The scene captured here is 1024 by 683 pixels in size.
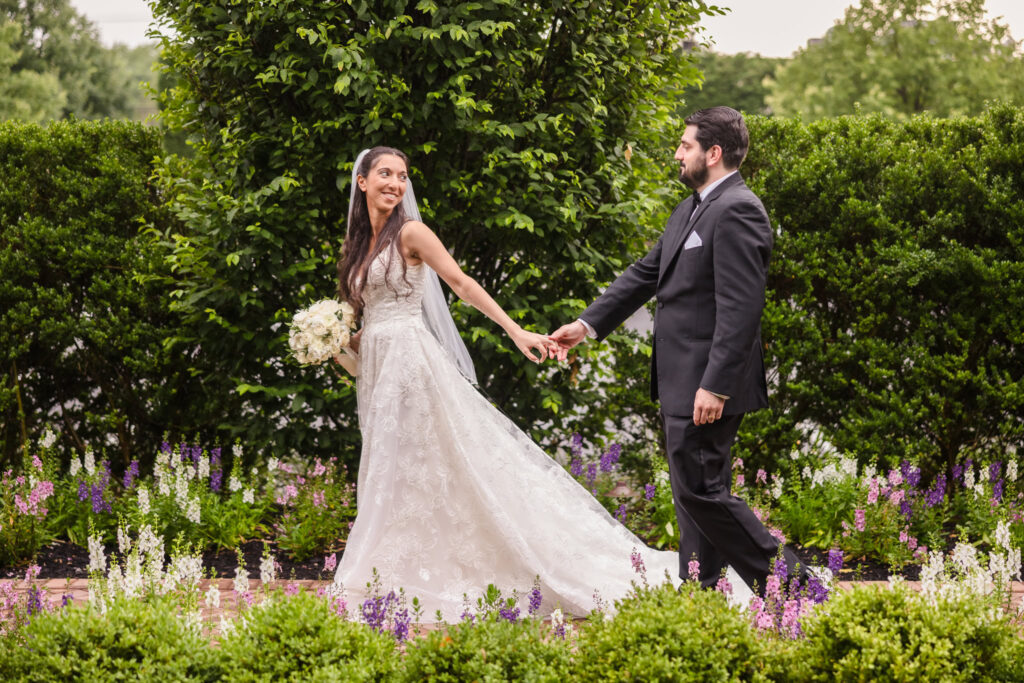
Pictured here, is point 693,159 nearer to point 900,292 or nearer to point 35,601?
point 900,292

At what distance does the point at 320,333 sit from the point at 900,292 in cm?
369

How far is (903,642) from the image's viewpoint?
296cm

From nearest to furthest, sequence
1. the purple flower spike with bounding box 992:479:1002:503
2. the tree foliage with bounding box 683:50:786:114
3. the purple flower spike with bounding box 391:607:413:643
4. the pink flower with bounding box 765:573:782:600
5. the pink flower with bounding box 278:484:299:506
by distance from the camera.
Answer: the purple flower spike with bounding box 391:607:413:643, the pink flower with bounding box 765:573:782:600, the purple flower spike with bounding box 992:479:1002:503, the pink flower with bounding box 278:484:299:506, the tree foliage with bounding box 683:50:786:114

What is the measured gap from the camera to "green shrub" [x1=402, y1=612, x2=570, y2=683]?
2949 mm

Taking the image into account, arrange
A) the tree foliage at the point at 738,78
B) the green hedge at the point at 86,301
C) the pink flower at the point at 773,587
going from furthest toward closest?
the tree foliage at the point at 738,78 < the green hedge at the point at 86,301 < the pink flower at the point at 773,587

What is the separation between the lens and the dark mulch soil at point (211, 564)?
17.2 feet

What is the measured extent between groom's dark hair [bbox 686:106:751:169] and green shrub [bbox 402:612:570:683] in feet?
6.97

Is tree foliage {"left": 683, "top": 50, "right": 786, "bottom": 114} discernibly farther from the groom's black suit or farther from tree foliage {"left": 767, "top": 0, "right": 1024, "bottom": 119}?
the groom's black suit

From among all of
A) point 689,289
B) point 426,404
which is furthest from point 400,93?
point 689,289

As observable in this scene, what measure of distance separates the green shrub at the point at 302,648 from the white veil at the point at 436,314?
81.4 inches

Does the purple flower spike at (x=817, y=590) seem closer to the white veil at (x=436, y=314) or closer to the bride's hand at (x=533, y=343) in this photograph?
the bride's hand at (x=533, y=343)

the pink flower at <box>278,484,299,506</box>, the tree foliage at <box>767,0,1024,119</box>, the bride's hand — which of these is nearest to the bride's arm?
the bride's hand

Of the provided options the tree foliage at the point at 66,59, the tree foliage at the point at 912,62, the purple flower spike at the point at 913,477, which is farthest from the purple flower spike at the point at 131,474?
the tree foliage at the point at 66,59

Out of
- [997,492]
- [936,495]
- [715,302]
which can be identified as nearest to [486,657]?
[715,302]
